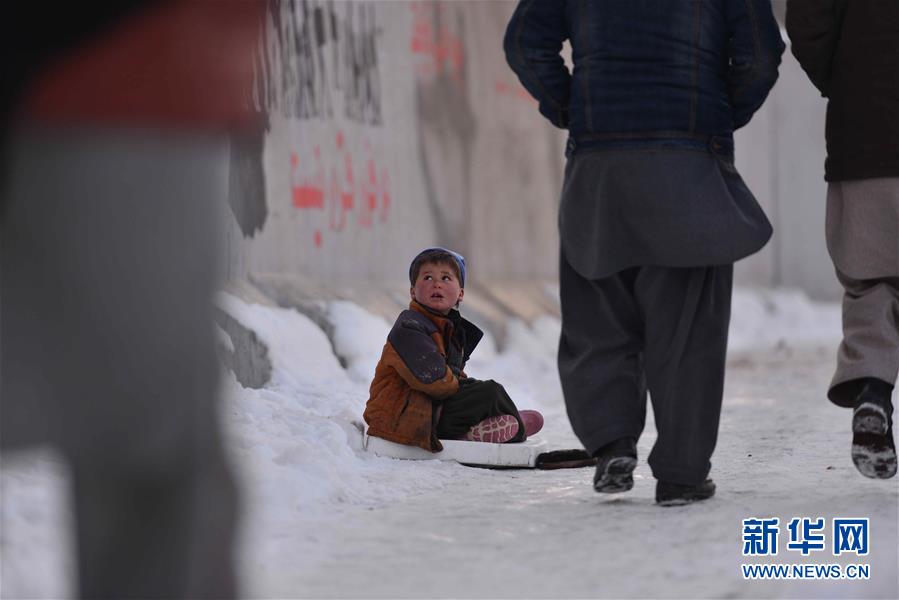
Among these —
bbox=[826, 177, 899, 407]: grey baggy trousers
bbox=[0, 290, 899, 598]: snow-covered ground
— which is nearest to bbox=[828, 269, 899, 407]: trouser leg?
bbox=[826, 177, 899, 407]: grey baggy trousers

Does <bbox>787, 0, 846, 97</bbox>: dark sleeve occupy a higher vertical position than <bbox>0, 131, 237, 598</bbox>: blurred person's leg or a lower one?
higher

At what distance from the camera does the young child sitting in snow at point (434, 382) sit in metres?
4.21

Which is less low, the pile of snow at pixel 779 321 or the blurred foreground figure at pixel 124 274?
the blurred foreground figure at pixel 124 274

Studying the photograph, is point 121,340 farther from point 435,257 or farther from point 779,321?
point 779,321

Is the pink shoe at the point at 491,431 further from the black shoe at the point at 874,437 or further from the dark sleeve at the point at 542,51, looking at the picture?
the black shoe at the point at 874,437

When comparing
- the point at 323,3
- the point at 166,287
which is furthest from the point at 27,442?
the point at 323,3

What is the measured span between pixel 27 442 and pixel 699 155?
2.30 metres

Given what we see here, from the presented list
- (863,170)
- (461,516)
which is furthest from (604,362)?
(863,170)

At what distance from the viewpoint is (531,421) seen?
4637 millimetres

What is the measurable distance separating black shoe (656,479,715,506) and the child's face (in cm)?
128

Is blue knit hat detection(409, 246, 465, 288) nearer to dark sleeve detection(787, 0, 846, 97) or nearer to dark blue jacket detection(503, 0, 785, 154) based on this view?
dark blue jacket detection(503, 0, 785, 154)

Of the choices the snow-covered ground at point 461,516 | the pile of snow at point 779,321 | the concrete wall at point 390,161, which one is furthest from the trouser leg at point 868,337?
the pile of snow at point 779,321

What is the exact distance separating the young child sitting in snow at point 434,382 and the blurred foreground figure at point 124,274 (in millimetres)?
2857

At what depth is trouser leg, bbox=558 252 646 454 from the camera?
3352 mm
